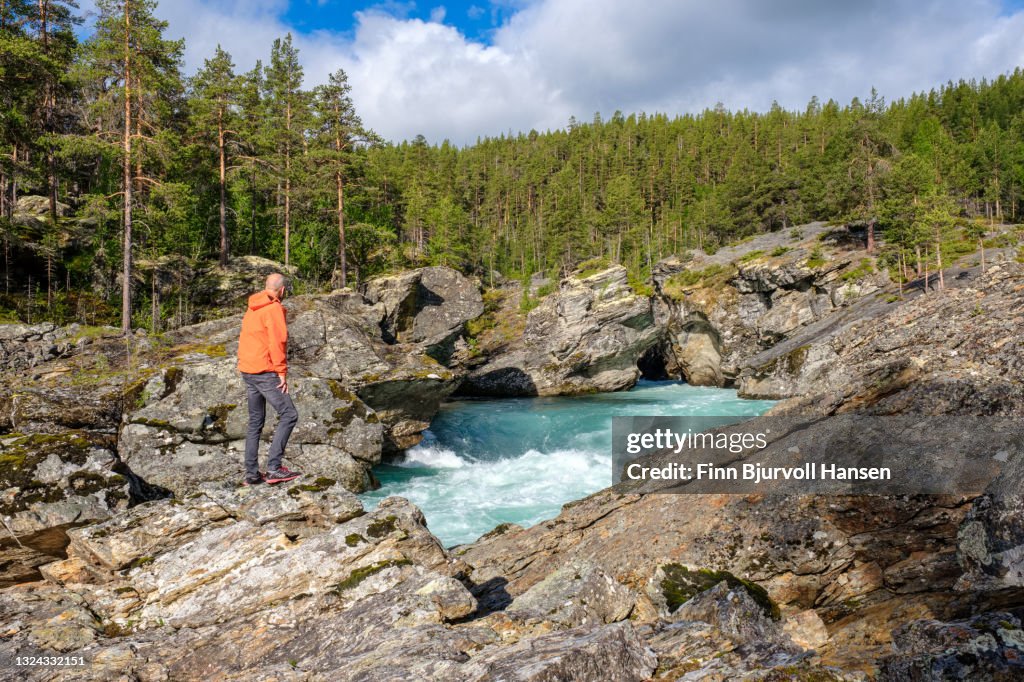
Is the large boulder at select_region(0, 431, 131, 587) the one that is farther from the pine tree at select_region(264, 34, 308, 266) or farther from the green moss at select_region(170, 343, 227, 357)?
the pine tree at select_region(264, 34, 308, 266)

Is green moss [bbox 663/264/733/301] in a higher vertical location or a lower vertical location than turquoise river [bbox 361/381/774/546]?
higher

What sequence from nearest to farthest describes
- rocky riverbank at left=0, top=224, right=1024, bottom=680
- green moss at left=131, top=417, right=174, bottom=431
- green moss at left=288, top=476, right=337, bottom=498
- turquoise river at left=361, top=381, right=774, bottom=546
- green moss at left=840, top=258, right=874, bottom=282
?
1. rocky riverbank at left=0, top=224, right=1024, bottom=680
2. green moss at left=288, top=476, right=337, bottom=498
3. green moss at left=131, top=417, right=174, bottom=431
4. turquoise river at left=361, top=381, right=774, bottom=546
5. green moss at left=840, top=258, right=874, bottom=282

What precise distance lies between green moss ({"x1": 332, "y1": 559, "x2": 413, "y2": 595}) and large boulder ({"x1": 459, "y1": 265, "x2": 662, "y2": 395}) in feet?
114

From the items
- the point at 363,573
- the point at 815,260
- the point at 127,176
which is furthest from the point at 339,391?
the point at 815,260

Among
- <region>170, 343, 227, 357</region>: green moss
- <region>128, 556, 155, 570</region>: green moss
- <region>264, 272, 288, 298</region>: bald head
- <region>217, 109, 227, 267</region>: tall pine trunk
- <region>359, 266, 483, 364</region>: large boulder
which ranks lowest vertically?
<region>128, 556, 155, 570</region>: green moss

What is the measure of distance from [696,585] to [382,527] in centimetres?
431

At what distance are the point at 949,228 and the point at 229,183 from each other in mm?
49867

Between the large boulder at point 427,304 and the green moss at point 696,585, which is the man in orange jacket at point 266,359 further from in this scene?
the large boulder at point 427,304

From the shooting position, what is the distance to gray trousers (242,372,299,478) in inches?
317

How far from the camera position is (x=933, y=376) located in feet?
38.0

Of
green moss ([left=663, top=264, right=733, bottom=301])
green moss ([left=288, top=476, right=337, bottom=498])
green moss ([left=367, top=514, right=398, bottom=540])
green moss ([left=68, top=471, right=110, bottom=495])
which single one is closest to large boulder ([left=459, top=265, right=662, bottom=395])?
green moss ([left=663, top=264, right=733, bottom=301])

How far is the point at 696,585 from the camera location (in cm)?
643

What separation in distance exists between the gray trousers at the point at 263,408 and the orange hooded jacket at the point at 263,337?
19 centimetres

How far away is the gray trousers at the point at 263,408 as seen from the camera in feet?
26.4
